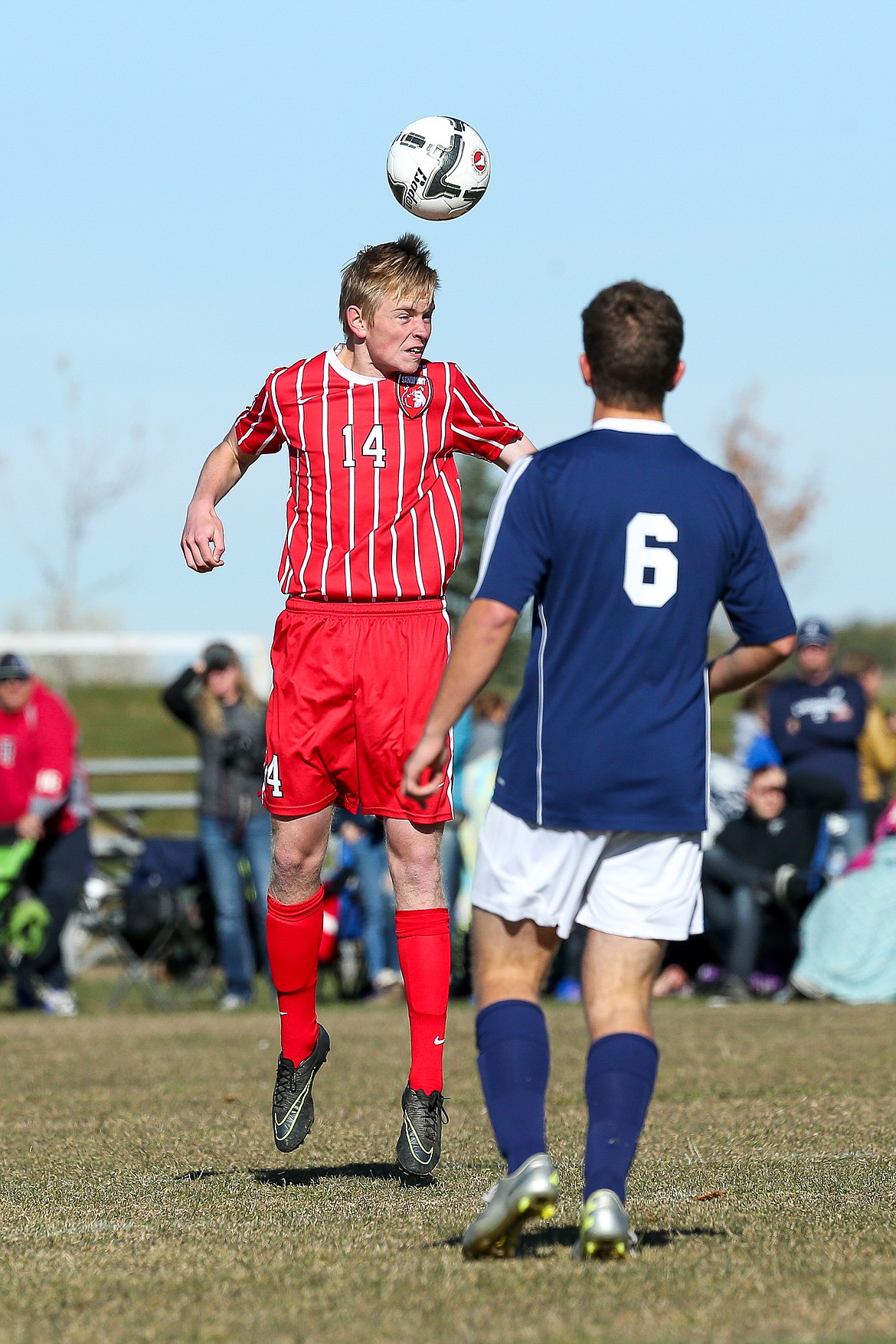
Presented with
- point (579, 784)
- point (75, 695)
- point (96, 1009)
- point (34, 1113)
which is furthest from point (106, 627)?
point (579, 784)

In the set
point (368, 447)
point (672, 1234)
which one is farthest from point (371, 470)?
point (672, 1234)

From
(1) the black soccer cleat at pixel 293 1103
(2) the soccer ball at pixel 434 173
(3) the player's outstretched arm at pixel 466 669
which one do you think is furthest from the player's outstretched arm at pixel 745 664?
(2) the soccer ball at pixel 434 173

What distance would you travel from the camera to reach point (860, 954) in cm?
1238

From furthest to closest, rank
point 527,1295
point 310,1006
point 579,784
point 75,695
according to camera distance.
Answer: point 75,695, point 310,1006, point 579,784, point 527,1295

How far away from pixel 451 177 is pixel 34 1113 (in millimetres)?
3719

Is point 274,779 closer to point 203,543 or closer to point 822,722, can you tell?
point 203,543

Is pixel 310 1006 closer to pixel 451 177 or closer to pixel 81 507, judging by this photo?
pixel 451 177

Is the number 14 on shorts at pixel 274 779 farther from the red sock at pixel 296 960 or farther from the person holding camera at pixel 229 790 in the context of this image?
the person holding camera at pixel 229 790

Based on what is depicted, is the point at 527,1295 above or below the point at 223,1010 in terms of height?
above

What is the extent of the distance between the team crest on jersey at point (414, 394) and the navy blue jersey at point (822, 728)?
29.2ft

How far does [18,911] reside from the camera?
12930 mm

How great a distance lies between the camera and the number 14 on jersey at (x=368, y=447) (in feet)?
17.4

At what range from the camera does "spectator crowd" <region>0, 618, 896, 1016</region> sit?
1256cm

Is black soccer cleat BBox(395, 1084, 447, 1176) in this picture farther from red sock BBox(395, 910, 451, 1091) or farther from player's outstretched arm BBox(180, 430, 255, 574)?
player's outstretched arm BBox(180, 430, 255, 574)
